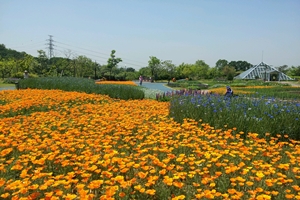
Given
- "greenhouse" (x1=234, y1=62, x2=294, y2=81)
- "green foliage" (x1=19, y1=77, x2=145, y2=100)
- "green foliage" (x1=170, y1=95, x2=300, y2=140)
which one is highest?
"greenhouse" (x1=234, y1=62, x2=294, y2=81)

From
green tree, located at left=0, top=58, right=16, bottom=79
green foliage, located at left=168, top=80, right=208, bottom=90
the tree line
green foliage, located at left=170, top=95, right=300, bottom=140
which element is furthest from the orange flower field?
green tree, located at left=0, top=58, right=16, bottom=79

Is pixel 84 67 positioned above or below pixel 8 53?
below

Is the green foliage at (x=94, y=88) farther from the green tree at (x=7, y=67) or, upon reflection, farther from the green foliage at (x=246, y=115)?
the green tree at (x=7, y=67)

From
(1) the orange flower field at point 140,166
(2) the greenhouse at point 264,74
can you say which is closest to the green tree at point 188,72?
(2) the greenhouse at point 264,74

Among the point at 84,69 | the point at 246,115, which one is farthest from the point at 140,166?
the point at 84,69

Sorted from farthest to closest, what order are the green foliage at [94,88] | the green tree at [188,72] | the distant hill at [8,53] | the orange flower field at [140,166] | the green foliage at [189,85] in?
the distant hill at [8,53]
the green tree at [188,72]
the green foliage at [189,85]
the green foliage at [94,88]
the orange flower field at [140,166]

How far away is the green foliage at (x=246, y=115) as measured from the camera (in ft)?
18.8

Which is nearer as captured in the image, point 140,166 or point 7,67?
point 140,166

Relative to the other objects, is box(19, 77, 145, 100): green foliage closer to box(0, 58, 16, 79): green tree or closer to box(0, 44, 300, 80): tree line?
box(0, 44, 300, 80): tree line

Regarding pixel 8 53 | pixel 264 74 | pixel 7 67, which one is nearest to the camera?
pixel 7 67

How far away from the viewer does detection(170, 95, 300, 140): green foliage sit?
18.8ft

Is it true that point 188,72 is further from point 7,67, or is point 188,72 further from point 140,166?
point 140,166

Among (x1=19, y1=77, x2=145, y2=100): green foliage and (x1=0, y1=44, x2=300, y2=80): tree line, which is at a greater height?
(x1=0, y1=44, x2=300, y2=80): tree line

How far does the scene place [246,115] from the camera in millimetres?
6230
